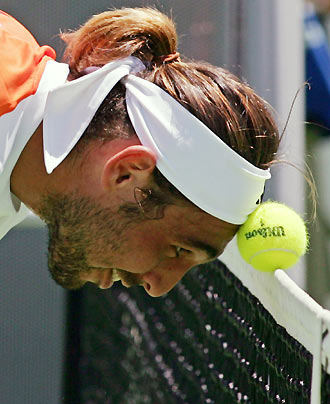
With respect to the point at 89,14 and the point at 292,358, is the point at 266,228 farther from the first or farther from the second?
the point at 89,14

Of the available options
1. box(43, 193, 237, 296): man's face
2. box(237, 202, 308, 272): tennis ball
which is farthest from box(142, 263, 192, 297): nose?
box(237, 202, 308, 272): tennis ball

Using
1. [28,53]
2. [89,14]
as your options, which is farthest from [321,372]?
[89,14]

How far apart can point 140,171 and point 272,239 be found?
0.81ft

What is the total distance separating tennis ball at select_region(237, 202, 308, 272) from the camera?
1528mm

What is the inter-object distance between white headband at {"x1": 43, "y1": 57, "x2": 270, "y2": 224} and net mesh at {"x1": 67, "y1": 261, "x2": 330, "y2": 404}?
21 centimetres

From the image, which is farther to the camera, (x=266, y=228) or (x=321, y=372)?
(x=266, y=228)

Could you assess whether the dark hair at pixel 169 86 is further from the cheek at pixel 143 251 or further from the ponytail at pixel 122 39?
the cheek at pixel 143 251

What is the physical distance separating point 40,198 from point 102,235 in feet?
0.42

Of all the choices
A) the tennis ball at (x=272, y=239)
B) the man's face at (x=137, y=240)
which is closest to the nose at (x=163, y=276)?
the man's face at (x=137, y=240)

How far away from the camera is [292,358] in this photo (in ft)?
4.75

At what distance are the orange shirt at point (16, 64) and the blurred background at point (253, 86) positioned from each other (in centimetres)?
47

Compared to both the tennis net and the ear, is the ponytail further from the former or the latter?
the tennis net

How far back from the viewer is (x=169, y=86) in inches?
62.9

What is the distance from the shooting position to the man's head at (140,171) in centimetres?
158
